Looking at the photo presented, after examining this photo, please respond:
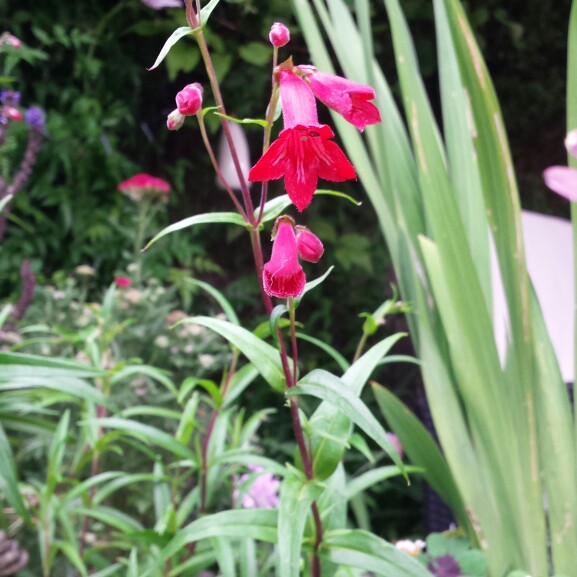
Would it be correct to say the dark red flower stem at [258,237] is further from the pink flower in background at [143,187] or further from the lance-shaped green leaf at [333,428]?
the pink flower in background at [143,187]

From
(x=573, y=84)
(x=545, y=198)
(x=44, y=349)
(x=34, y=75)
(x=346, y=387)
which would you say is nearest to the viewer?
(x=346, y=387)

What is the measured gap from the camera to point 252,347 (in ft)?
1.97

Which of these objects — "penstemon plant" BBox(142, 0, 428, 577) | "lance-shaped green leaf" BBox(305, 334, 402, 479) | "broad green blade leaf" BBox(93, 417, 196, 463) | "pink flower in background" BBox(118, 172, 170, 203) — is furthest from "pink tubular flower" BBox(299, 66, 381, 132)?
"pink flower in background" BBox(118, 172, 170, 203)

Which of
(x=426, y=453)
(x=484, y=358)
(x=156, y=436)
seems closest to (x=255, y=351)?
(x=156, y=436)

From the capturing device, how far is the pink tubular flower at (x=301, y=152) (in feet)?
1.63

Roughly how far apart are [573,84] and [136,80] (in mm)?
1446

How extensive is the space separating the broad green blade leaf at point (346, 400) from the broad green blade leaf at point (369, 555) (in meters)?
0.13

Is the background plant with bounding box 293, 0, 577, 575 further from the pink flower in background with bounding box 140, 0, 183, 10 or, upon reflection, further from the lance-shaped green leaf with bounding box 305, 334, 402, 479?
the pink flower in background with bounding box 140, 0, 183, 10

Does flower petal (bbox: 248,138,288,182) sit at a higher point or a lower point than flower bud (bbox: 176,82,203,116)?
lower

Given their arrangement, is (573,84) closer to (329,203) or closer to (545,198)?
(329,203)

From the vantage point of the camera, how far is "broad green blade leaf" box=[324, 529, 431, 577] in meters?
0.62

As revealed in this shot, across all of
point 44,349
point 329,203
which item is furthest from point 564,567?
point 329,203

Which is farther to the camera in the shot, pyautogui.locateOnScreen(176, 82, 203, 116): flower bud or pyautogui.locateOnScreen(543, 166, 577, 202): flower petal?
pyautogui.locateOnScreen(176, 82, 203, 116): flower bud

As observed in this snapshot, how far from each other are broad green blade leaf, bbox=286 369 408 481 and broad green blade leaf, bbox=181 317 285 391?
0.12 feet
